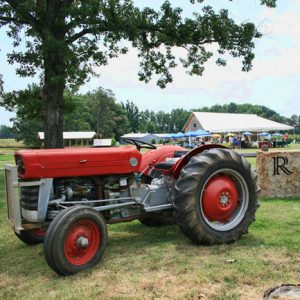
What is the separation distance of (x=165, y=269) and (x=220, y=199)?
1499 mm

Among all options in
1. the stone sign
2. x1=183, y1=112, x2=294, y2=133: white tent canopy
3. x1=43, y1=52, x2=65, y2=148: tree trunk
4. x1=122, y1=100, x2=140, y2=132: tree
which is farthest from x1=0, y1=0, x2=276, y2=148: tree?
x1=122, y1=100, x2=140, y2=132: tree

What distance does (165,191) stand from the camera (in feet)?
19.7

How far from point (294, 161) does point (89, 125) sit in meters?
85.3

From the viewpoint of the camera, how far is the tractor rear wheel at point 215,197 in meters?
5.52

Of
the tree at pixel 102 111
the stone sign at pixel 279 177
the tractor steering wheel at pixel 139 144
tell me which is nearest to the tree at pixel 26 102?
the stone sign at pixel 279 177

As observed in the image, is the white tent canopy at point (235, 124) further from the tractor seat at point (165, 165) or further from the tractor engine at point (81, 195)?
the tractor engine at point (81, 195)

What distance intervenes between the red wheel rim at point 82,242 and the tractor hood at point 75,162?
2.20 feet

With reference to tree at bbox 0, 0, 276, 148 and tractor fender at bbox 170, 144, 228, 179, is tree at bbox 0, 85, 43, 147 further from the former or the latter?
tractor fender at bbox 170, 144, 228, 179

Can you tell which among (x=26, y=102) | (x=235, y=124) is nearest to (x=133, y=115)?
(x=235, y=124)

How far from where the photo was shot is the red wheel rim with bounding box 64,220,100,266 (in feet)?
15.9

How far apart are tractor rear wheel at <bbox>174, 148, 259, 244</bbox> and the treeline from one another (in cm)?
1203

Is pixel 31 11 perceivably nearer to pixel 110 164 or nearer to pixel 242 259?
pixel 110 164

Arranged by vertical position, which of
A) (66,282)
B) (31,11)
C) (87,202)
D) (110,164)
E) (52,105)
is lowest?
(66,282)

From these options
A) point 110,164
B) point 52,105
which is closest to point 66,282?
point 110,164
